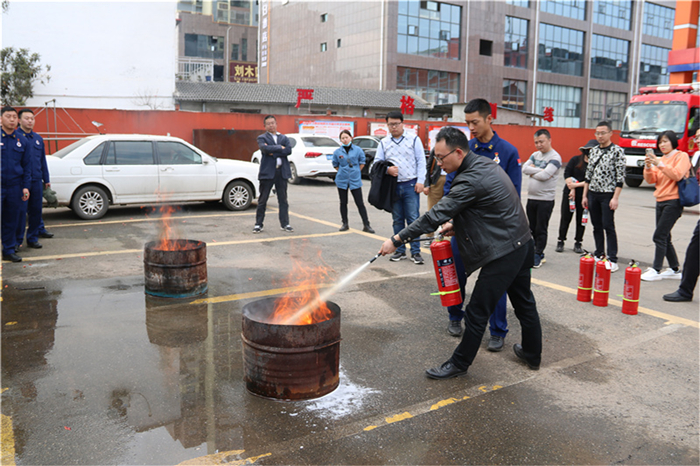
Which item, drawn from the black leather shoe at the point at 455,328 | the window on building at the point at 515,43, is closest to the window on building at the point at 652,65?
the window on building at the point at 515,43

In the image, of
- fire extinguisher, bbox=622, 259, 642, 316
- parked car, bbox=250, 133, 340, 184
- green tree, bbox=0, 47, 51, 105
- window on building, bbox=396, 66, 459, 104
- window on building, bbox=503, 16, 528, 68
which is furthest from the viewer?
window on building, bbox=503, 16, 528, 68

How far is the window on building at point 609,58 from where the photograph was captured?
176 feet

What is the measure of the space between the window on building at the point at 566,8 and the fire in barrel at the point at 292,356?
52840 mm

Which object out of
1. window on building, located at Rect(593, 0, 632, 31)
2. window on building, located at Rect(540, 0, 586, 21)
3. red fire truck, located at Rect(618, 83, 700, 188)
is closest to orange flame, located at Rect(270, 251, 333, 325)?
red fire truck, located at Rect(618, 83, 700, 188)

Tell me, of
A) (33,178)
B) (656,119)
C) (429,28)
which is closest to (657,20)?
(429,28)

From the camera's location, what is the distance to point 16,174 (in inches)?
300

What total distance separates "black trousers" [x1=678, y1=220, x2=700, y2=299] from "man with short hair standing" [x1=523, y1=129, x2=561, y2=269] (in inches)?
73.4

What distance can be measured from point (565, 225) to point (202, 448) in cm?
740

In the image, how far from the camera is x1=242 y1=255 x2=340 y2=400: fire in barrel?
3639mm

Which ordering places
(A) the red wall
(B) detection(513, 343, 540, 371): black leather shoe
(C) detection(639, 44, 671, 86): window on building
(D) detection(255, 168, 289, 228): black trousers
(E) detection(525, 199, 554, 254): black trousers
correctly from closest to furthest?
(B) detection(513, 343, 540, 371): black leather shoe < (E) detection(525, 199, 554, 254): black trousers < (D) detection(255, 168, 289, 228): black trousers < (A) the red wall < (C) detection(639, 44, 671, 86): window on building

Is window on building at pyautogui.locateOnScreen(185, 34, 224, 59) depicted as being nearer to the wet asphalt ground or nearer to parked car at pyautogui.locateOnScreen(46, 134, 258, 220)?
parked car at pyautogui.locateOnScreen(46, 134, 258, 220)

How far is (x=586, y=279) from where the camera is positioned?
20.1 feet

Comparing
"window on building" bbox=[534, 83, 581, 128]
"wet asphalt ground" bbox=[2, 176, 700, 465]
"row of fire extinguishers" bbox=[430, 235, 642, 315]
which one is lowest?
"wet asphalt ground" bbox=[2, 176, 700, 465]

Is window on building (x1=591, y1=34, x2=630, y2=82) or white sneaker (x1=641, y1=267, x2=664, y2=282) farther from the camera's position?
window on building (x1=591, y1=34, x2=630, y2=82)
